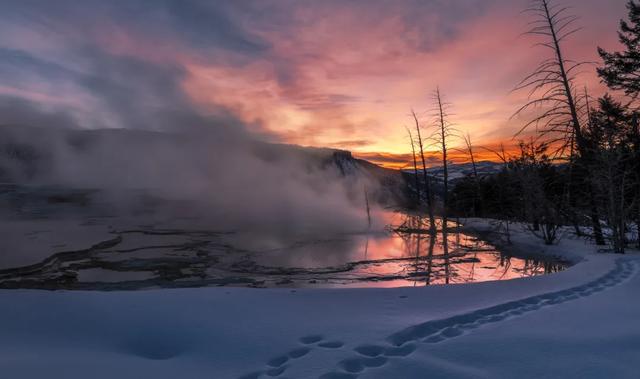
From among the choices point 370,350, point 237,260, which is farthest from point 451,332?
point 237,260

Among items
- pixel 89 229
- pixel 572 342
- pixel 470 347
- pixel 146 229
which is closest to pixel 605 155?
pixel 572 342

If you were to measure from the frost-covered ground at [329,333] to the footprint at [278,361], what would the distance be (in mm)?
10

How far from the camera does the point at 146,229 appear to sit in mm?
19250

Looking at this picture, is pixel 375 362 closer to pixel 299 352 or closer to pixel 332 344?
pixel 332 344

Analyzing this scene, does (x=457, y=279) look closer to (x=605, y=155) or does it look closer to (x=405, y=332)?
(x=405, y=332)

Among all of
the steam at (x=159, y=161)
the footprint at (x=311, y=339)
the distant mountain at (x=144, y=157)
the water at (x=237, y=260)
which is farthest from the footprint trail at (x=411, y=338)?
the distant mountain at (x=144, y=157)

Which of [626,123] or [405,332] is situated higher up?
[626,123]

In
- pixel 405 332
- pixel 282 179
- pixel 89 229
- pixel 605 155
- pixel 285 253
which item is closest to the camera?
pixel 405 332

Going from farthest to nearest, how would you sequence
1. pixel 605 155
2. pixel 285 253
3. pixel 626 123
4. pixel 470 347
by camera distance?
pixel 626 123 → pixel 285 253 → pixel 605 155 → pixel 470 347

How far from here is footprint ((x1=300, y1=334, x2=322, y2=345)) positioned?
423 cm

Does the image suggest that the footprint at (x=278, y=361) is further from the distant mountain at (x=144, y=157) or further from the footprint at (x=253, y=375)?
the distant mountain at (x=144, y=157)

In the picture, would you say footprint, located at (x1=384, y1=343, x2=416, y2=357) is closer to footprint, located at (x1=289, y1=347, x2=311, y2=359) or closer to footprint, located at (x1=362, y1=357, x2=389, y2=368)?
footprint, located at (x1=362, y1=357, x2=389, y2=368)

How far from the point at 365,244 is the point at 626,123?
696 inches

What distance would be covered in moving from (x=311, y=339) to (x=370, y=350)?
2.40 ft
